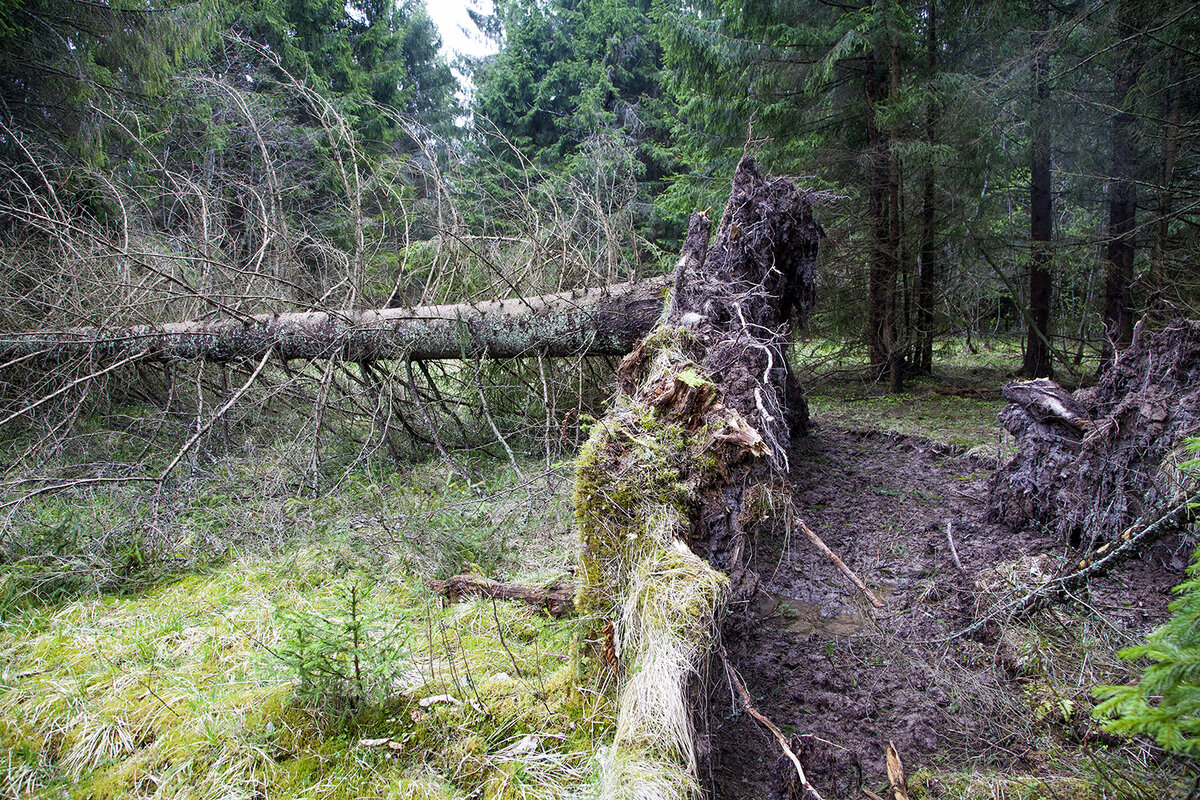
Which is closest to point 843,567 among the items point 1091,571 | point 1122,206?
point 1091,571

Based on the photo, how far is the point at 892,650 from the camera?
2447 millimetres

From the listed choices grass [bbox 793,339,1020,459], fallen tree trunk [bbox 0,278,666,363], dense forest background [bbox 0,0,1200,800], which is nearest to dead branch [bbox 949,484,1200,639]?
dense forest background [bbox 0,0,1200,800]

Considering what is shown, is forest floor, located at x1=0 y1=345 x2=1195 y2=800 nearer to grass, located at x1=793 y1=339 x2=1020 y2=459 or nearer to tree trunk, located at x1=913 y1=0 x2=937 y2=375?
grass, located at x1=793 y1=339 x2=1020 y2=459

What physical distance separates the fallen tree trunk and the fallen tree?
9.34 ft

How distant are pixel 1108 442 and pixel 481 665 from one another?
3260 mm

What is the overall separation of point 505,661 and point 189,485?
3.39 m

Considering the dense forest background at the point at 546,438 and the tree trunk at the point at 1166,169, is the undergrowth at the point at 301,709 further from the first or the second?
the tree trunk at the point at 1166,169

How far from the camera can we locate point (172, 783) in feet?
6.02

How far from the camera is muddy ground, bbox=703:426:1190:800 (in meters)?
1.82

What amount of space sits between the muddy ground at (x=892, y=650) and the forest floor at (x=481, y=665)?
0.4 inches

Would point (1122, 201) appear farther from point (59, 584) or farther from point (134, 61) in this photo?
point (134, 61)

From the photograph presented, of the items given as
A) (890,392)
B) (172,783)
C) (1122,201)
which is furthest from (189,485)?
(1122,201)

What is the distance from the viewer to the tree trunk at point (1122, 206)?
22.1ft

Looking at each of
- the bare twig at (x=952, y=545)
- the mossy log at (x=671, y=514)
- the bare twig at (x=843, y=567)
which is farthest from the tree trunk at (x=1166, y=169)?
the bare twig at (x=843, y=567)
